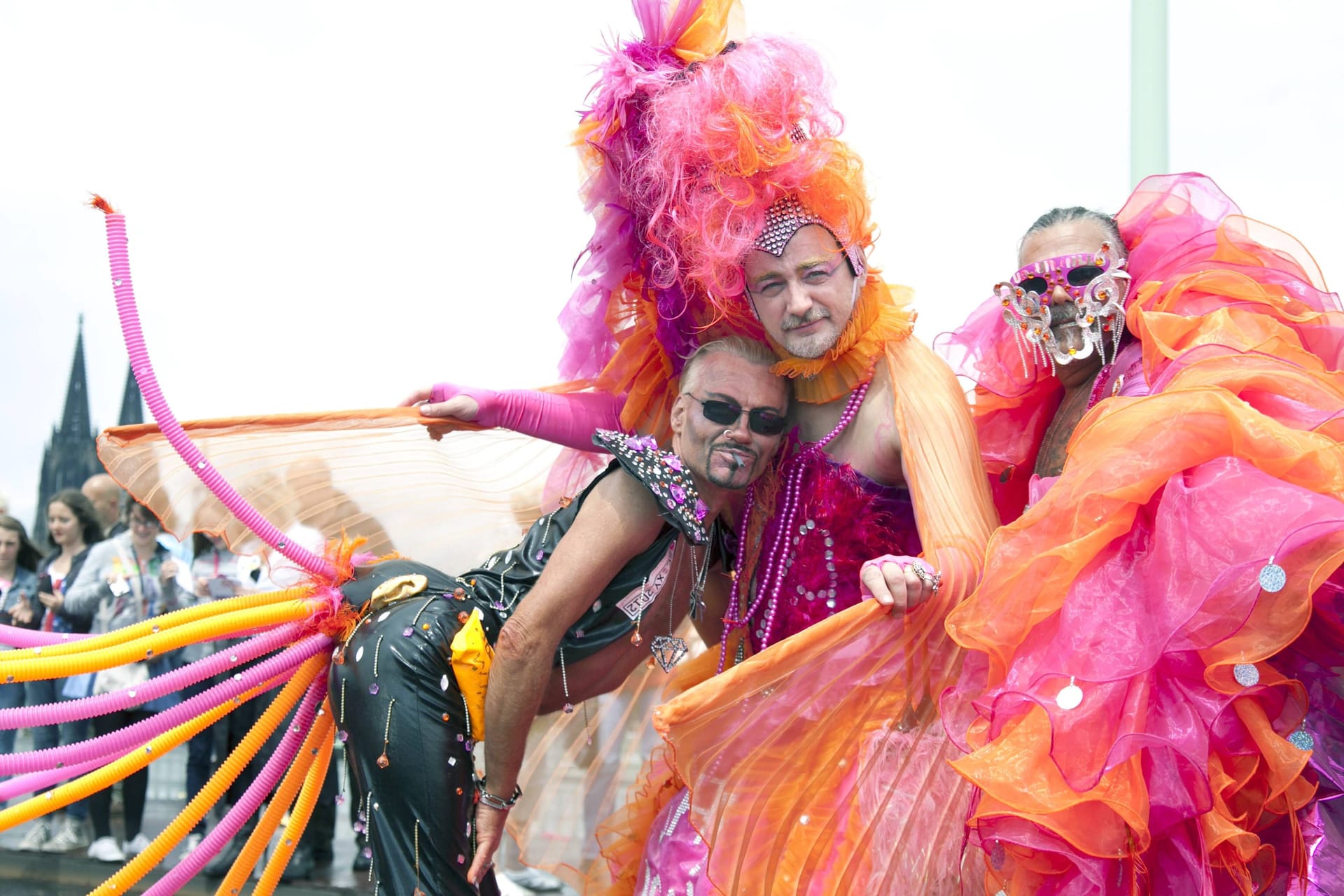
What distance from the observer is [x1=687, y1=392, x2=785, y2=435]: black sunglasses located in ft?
7.37

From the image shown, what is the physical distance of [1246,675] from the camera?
1.50 m

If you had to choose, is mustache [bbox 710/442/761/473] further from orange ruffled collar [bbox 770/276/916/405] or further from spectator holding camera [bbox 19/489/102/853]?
spectator holding camera [bbox 19/489/102/853]

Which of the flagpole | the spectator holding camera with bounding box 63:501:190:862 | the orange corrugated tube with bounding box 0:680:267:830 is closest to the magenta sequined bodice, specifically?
the orange corrugated tube with bounding box 0:680:267:830

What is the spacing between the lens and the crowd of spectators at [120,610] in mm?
4551

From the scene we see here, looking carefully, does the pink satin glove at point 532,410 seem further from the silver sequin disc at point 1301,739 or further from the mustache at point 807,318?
the silver sequin disc at point 1301,739

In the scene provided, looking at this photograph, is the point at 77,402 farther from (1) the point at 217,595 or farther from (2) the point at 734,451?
(2) the point at 734,451

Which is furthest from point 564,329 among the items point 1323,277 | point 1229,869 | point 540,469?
point 1229,869

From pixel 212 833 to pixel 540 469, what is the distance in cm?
116

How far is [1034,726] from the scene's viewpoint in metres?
1.57

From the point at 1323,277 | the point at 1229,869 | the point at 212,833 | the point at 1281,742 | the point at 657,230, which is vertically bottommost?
the point at 212,833

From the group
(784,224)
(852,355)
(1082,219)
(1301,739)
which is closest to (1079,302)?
(1082,219)

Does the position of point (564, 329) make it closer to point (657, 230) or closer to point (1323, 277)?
point (657, 230)

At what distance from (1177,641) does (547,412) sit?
149 centimetres

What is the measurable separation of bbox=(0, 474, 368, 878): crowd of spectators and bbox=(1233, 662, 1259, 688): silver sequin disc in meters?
3.72
